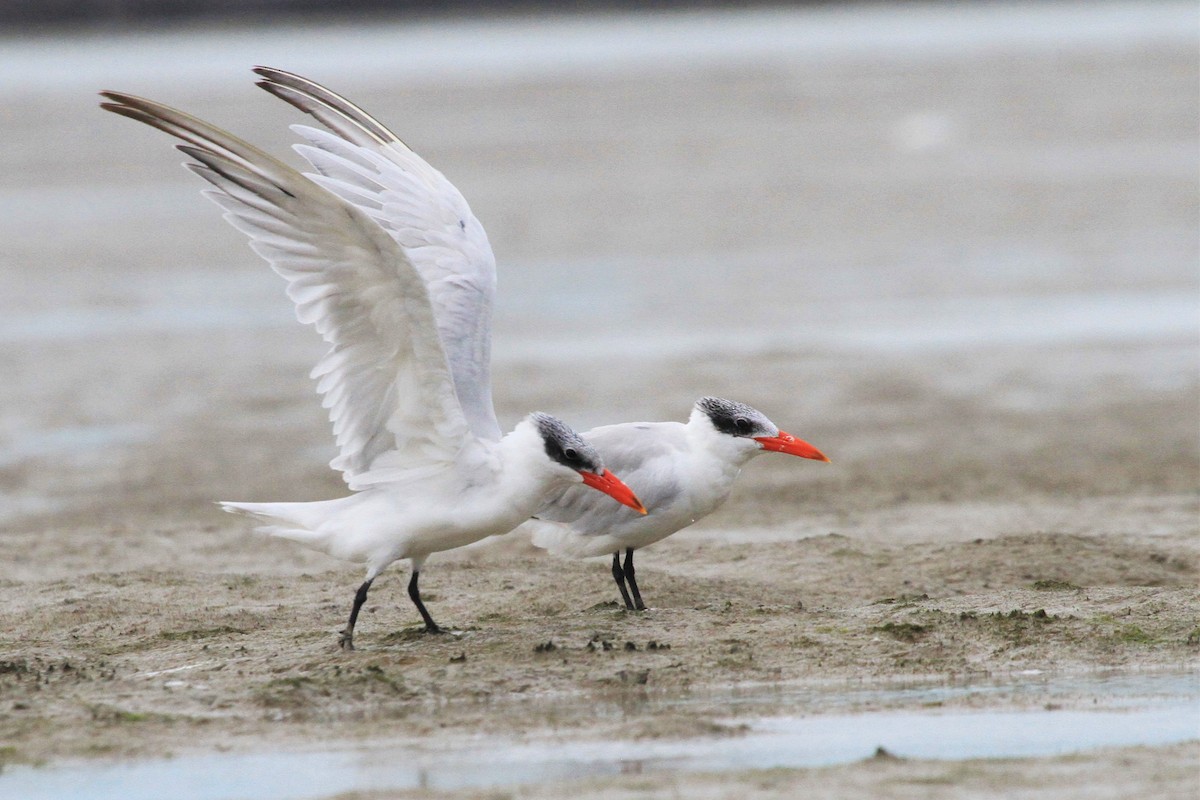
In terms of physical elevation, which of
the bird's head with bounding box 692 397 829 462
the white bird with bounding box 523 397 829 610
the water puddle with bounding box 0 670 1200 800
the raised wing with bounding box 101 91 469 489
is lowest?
the water puddle with bounding box 0 670 1200 800

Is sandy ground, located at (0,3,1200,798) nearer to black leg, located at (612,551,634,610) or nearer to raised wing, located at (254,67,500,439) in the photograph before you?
black leg, located at (612,551,634,610)

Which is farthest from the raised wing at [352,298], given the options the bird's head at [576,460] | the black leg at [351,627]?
the black leg at [351,627]

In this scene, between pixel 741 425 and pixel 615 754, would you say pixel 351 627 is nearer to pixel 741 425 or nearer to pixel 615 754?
pixel 615 754

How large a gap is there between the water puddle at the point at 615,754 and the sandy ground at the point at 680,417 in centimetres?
16

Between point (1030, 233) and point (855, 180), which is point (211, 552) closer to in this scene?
point (1030, 233)

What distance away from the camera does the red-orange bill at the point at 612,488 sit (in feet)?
24.8

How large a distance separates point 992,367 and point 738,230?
7771 mm

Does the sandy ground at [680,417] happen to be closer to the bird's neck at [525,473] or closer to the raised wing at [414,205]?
the bird's neck at [525,473]

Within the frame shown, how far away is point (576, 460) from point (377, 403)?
899 millimetres

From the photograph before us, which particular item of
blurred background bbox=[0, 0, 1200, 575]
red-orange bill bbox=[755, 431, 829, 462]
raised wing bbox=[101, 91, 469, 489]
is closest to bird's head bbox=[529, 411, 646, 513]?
raised wing bbox=[101, 91, 469, 489]

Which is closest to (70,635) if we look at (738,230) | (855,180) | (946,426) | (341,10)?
(946,426)

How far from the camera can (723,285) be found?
782 inches

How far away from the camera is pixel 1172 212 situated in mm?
23109

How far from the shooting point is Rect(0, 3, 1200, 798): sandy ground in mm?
6941
